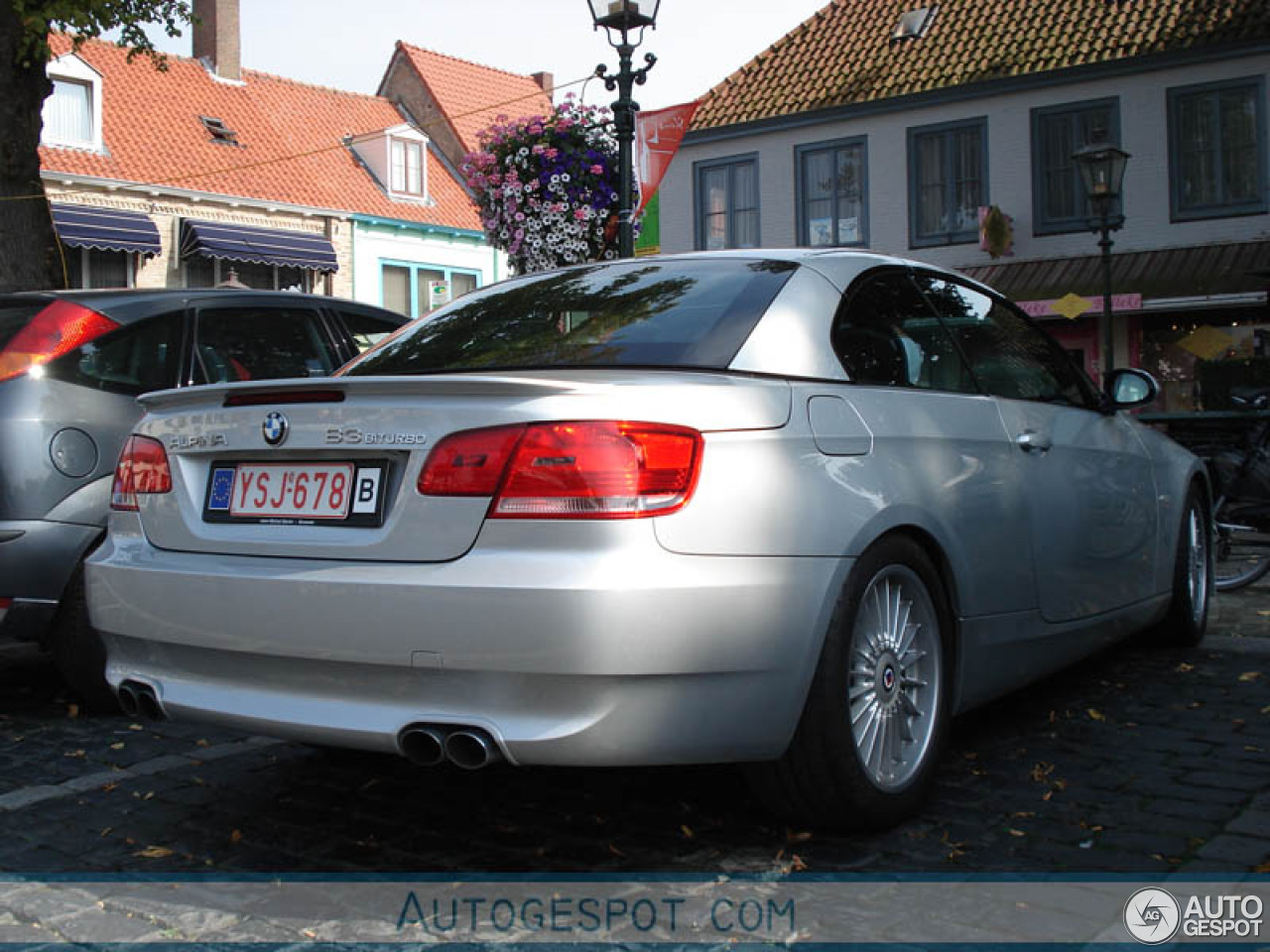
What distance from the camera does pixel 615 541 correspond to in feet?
9.54

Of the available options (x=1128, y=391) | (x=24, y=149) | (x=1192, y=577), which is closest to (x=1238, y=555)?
(x=1192, y=577)

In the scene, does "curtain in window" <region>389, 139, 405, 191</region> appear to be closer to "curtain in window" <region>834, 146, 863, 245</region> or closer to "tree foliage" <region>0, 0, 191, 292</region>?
"curtain in window" <region>834, 146, 863, 245</region>

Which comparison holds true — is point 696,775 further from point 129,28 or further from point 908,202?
point 908,202

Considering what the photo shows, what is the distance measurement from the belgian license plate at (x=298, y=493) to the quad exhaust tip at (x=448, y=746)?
0.49m

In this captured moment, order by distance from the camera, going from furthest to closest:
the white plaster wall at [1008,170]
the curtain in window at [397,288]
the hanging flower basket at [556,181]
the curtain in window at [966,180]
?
the curtain in window at [397,288] → the curtain in window at [966,180] → the white plaster wall at [1008,170] → the hanging flower basket at [556,181]

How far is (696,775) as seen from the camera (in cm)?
408

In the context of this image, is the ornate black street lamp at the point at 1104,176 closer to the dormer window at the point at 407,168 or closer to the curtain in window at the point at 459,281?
the curtain in window at the point at 459,281

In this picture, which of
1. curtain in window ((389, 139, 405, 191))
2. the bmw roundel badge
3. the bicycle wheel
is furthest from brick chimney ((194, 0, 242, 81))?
the bmw roundel badge

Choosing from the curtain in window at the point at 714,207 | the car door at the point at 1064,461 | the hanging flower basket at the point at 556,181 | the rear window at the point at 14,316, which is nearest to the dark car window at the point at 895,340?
the car door at the point at 1064,461

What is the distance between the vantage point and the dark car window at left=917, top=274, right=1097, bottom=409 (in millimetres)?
4406

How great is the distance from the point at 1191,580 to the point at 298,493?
418 centimetres

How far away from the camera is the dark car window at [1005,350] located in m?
4.41

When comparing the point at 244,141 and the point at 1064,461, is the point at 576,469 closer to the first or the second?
the point at 1064,461

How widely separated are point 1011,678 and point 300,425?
229 cm
